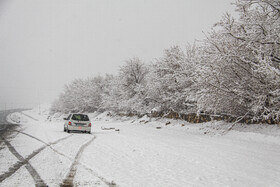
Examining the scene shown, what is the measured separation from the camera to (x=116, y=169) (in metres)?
6.06

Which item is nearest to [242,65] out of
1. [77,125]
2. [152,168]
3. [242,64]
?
[242,64]

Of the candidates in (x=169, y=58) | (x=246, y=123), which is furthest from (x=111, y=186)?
(x=169, y=58)

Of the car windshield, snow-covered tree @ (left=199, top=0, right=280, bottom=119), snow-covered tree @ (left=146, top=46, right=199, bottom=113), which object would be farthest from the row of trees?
the car windshield

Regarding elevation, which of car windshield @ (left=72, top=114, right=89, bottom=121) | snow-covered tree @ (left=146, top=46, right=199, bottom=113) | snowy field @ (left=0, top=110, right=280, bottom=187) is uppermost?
snow-covered tree @ (left=146, top=46, right=199, bottom=113)

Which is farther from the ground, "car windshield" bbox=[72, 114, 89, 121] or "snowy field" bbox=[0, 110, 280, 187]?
"car windshield" bbox=[72, 114, 89, 121]

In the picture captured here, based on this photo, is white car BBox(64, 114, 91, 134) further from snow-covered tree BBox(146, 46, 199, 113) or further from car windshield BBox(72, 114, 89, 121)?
snow-covered tree BBox(146, 46, 199, 113)

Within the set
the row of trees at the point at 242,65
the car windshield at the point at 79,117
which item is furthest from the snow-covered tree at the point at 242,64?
the car windshield at the point at 79,117

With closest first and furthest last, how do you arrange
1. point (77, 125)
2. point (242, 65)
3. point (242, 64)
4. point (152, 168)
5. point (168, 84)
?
point (152, 168)
point (242, 65)
point (242, 64)
point (77, 125)
point (168, 84)

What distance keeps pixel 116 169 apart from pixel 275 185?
159 inches

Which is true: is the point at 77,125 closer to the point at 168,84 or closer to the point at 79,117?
the point at 79,117

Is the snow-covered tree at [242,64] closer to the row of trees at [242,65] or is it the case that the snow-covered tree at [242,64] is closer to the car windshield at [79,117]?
the row of trees at [242,65]

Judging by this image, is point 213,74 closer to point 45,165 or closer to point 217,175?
point 217,175

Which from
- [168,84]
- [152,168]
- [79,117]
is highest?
[168,84]

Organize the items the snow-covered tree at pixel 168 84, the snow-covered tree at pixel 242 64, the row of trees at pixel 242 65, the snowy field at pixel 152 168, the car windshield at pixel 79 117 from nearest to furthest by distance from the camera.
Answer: the snowy field at pixel 152 168 → the row of trees at pixel 242 65 → the snow-covered tree at pixel 242 64 → the car windshield at pixel 79 117 → the snow-covered tree at pixel 168 84
